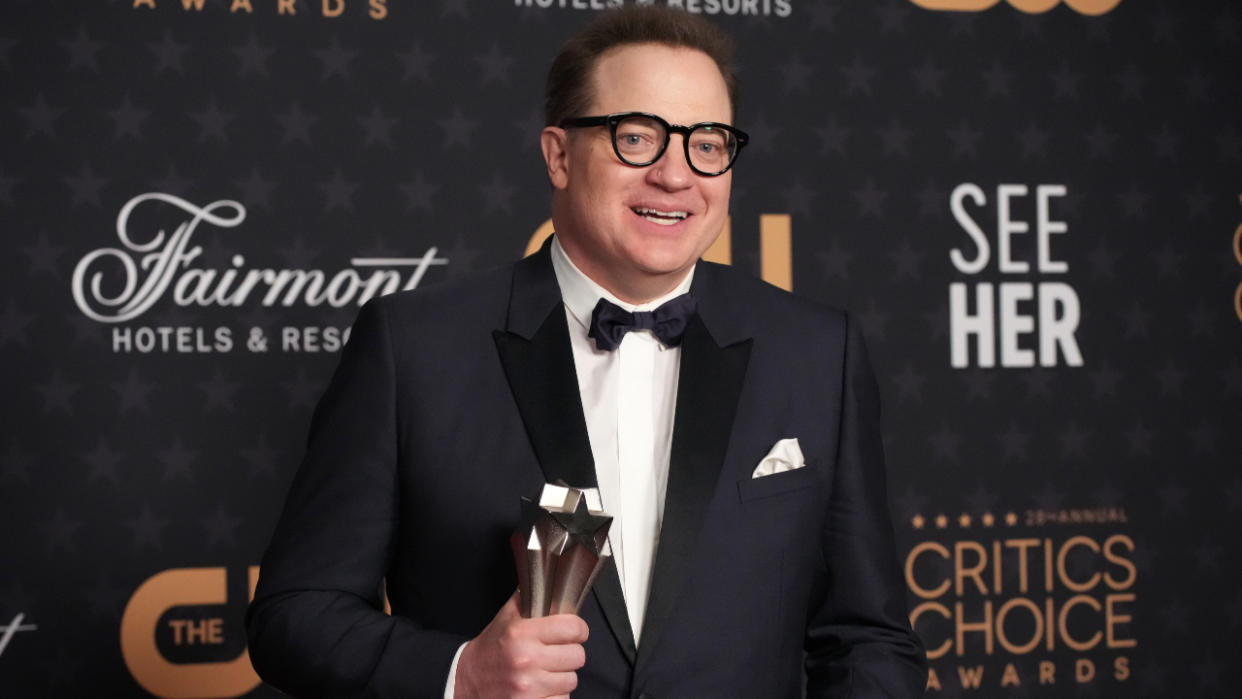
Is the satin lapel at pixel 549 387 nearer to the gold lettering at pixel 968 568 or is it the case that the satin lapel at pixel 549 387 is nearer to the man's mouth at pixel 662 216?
the man's mouth at pixel 662 216

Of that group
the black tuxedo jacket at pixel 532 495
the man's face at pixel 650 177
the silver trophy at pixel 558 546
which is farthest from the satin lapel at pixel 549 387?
the silver trophy at pixel 558 546

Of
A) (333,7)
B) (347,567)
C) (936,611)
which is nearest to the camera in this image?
(347,567)

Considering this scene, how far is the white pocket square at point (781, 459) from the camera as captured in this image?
5.97 ft

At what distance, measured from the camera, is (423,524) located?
1.75 m

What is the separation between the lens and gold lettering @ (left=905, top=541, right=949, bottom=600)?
11.9ft

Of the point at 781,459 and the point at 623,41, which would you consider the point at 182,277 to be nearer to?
the point at 623,41

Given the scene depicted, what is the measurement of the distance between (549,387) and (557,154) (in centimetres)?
37

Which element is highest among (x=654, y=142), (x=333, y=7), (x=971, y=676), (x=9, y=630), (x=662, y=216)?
(x=333, y=7)

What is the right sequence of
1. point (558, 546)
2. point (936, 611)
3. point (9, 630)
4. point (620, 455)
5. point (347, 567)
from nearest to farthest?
point (558, 546)
point (347, 567)
point (620, 455)
point (9, 630)
point (936, 611)

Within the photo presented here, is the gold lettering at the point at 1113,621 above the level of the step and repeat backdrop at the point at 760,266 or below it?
below

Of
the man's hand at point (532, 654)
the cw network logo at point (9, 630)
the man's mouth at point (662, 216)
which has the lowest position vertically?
the cw network logo at point (9, 630)

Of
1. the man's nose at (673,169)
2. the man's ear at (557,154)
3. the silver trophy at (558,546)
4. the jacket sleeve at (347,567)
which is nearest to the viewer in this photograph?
the silver trophy at (558,546)

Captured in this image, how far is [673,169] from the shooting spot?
1761mm

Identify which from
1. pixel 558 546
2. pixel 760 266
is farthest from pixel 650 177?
pixel 760 266
